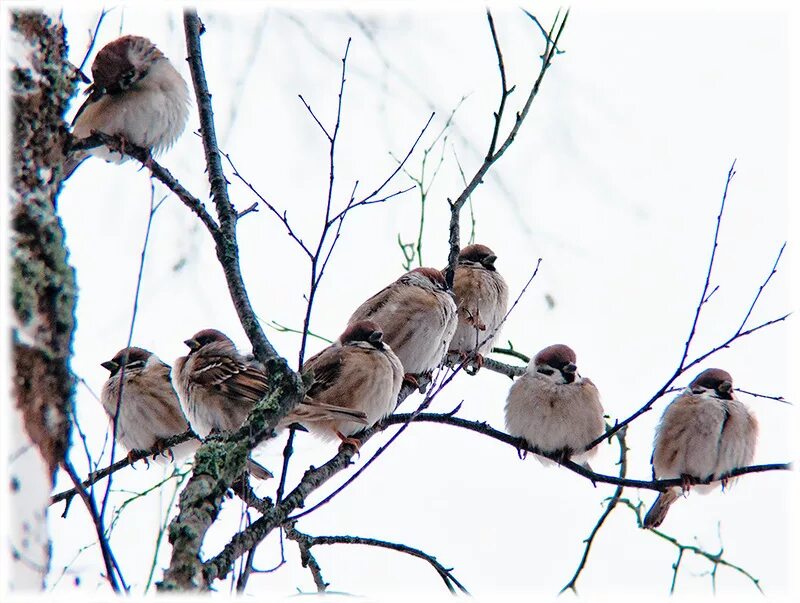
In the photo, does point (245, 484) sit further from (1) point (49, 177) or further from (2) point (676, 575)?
(2) point (676, 575)

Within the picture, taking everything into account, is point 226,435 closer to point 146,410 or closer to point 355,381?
point 355,381

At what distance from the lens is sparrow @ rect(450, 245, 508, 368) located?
20.8ft

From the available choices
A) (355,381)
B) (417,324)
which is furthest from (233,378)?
(417,324)

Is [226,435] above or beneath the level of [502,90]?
beneath

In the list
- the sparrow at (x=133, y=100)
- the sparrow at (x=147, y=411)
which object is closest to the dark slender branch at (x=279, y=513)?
the sparrow at (x=147, y=411)

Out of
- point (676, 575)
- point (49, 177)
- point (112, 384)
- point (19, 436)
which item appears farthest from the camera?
point (112, 384)

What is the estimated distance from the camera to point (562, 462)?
5234 mm

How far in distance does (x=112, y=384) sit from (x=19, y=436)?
4.28 m

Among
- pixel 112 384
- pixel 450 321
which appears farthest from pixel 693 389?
pixel 112 384

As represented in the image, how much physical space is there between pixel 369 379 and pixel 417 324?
826 mm

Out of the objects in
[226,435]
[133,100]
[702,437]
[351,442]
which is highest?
[133,100]

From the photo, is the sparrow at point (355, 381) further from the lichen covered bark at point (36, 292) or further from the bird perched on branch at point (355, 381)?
the lichen covered bark at point (36, 292)

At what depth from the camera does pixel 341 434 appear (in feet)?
15.4

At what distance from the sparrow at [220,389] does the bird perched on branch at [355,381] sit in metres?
0.35
